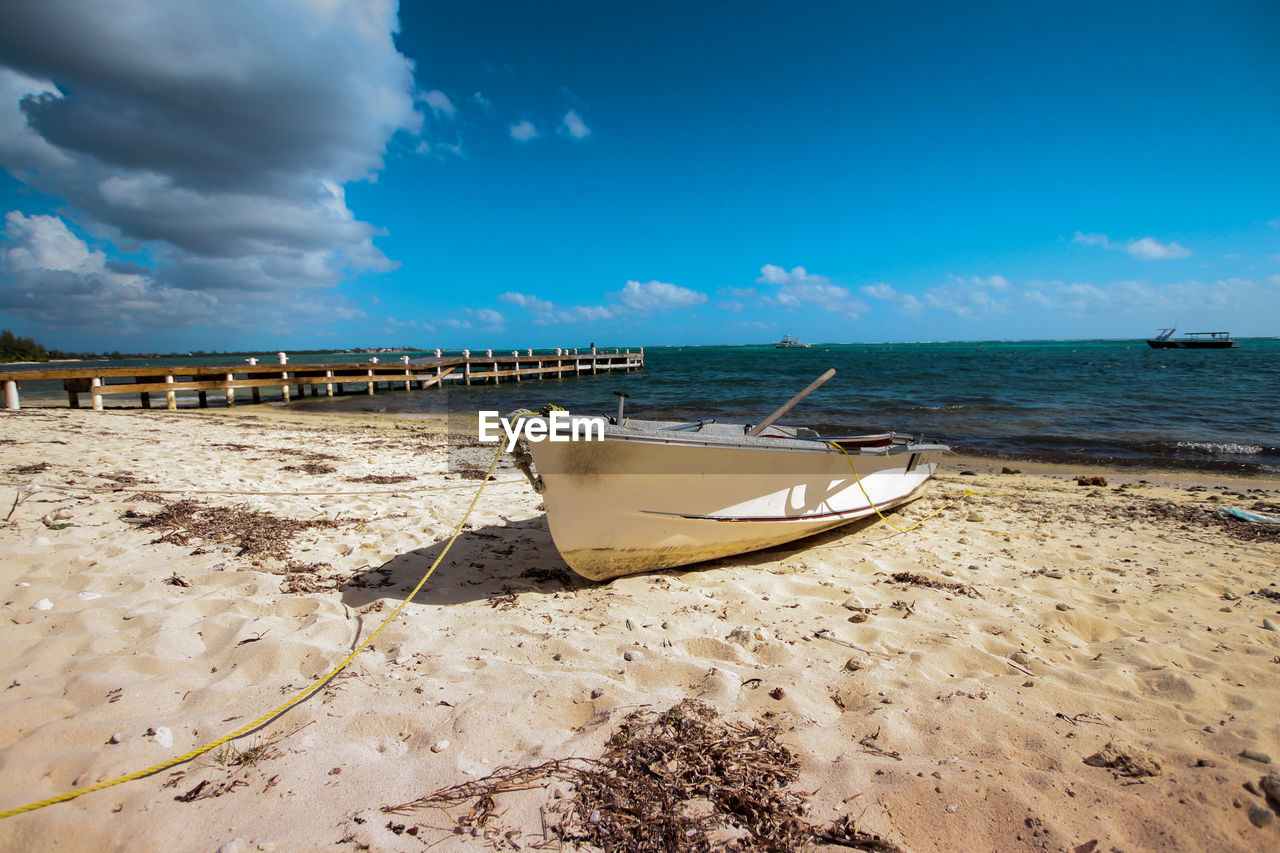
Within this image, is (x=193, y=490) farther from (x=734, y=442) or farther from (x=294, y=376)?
(x=294, y=376)

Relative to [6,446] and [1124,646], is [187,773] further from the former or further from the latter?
[6,446]

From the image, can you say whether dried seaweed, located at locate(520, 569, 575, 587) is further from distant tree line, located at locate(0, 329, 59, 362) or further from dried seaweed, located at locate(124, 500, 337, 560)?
distant tree line, located at locate(0, 329, 59, 362)

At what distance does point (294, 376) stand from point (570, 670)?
73.5 ft

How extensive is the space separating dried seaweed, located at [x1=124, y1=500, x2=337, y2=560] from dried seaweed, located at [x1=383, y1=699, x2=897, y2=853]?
331 cm

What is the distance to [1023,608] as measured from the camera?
383 centimetres

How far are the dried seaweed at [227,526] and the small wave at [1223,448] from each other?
1526cm

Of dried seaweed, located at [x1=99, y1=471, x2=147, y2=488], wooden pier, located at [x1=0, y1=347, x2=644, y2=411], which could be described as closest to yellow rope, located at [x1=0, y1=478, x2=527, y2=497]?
dried seaweed, located at [x1=99, y1=471, x2=147, y2=488]

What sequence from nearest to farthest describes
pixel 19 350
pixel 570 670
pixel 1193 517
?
pixel 570 670
pixel 1193 517
pixel 19 350

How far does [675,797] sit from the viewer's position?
2.05 meters

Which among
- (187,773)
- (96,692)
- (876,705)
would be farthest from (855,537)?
(96,692)

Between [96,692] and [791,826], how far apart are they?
3.10 m

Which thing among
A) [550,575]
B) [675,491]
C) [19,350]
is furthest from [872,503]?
[19,350]

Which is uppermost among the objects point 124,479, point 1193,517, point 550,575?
point 124,479

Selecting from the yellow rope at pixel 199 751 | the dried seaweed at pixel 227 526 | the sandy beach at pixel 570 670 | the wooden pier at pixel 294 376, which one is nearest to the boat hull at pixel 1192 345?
the wooden pier at pixel 294 376
